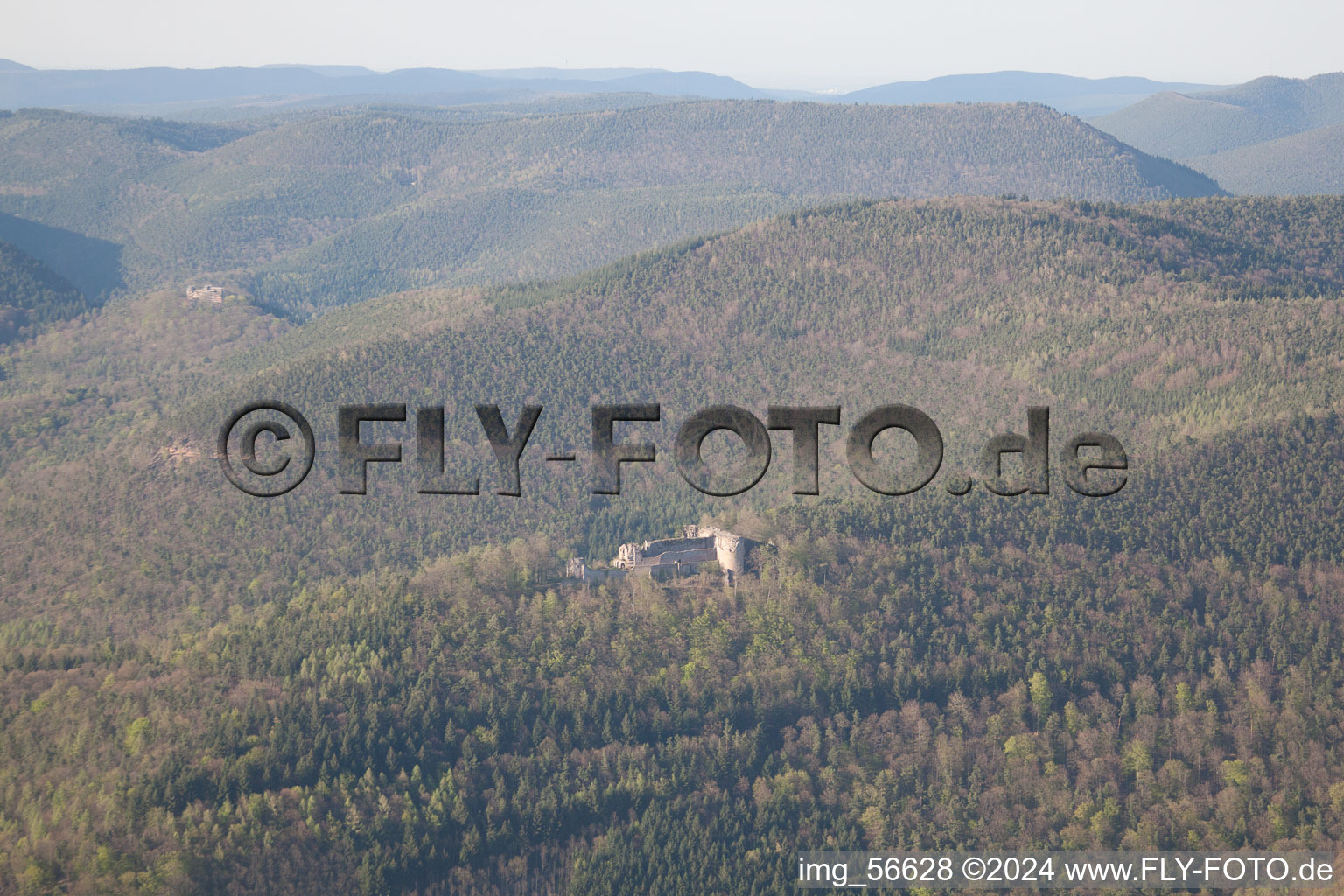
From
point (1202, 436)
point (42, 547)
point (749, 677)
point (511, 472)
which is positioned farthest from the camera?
point (42, 547)

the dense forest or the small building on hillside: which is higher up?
the small building on hillside

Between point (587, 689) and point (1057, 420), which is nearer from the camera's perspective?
point (587, 689)

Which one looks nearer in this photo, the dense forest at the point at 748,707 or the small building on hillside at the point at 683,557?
the dense forest at the point at 748,707

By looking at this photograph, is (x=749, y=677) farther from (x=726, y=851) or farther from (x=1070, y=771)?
(x=1070, y=771)

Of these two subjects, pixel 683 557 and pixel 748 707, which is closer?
pixel 748 707

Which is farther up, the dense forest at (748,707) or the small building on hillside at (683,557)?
the small building on hillside at (683,557)

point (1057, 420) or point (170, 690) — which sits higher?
point (1057, 420)

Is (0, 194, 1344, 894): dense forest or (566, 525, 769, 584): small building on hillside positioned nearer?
(0, 194, 1344, 894): dense forest

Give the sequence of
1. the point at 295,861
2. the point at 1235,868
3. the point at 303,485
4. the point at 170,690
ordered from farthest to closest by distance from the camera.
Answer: the point at 303,485 < the point at 170,690 < the point at 1235,868 < the point at 295,861

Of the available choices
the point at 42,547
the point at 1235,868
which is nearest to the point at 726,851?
the point at 1235,868

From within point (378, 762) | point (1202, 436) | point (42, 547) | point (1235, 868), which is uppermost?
point (1202, 436)

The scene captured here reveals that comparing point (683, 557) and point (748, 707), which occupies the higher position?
point (683, 557)
